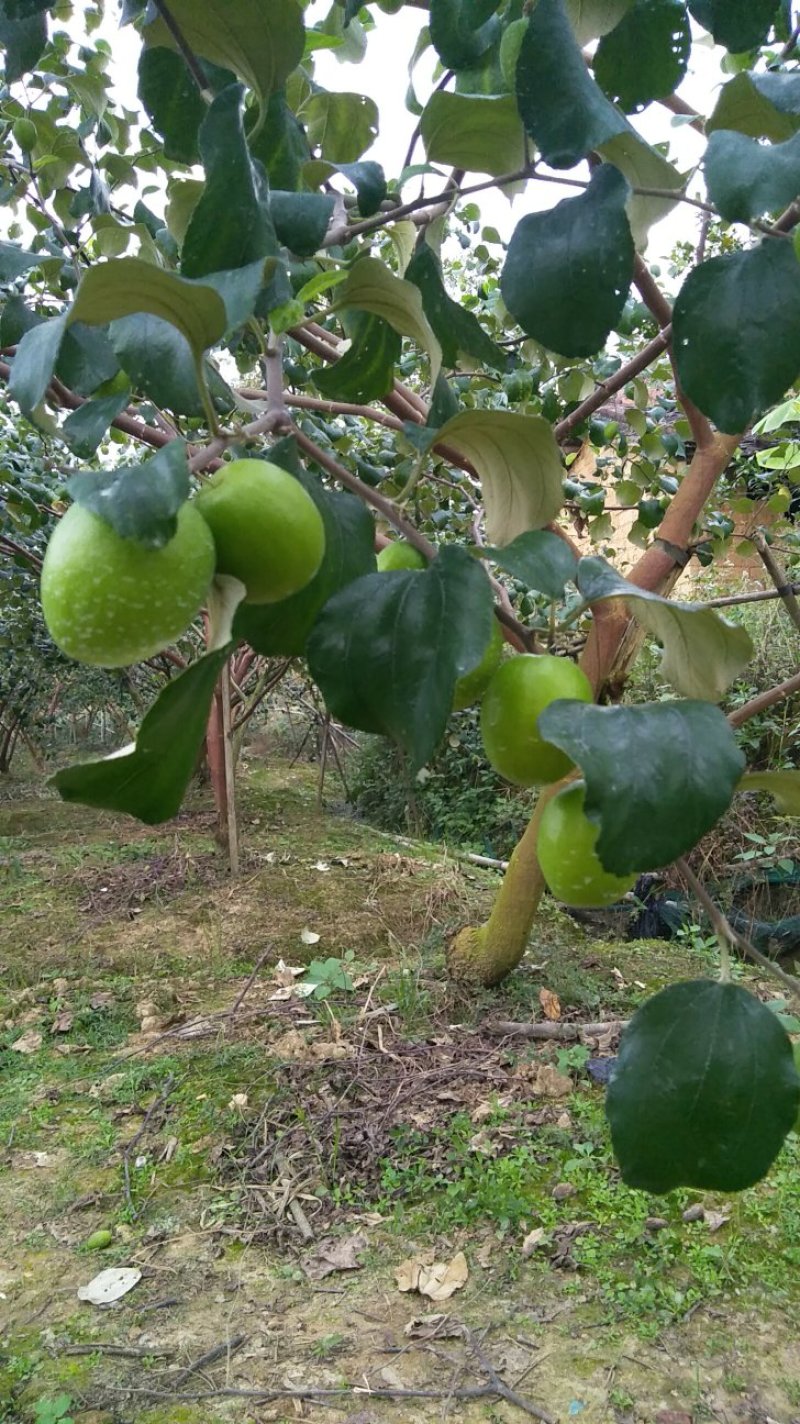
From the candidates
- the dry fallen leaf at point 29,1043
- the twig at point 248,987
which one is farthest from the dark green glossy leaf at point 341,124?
the dry fallen leaf at point 29,1043

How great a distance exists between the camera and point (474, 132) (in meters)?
0.59

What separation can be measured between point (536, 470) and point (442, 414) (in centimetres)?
12

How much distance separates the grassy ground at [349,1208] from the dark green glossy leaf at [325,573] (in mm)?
1348

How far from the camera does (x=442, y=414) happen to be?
0.62 m

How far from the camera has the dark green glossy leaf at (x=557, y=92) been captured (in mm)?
458

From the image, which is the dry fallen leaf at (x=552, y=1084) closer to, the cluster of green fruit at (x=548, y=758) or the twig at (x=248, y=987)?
the twig at (x=248, y=987)

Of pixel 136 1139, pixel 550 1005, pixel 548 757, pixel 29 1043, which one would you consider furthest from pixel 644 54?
pixel 29 1043

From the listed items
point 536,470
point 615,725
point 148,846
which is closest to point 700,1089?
point 615,725

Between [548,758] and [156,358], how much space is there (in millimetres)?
283

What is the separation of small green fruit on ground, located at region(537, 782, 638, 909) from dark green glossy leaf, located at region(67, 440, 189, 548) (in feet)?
0.81

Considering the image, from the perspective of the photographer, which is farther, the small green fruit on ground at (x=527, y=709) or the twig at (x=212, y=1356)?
the twig at (x=212, y=1356)

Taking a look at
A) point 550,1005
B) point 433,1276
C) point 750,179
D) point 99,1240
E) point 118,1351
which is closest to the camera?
point 750,179

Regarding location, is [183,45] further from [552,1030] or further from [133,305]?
[552,1030]

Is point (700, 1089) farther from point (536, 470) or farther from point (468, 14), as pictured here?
point (468, 14)
